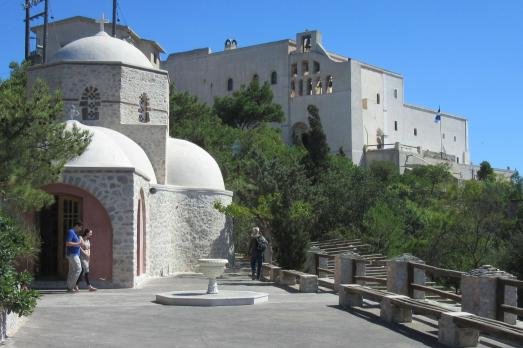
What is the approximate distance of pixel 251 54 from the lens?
73.0 metres

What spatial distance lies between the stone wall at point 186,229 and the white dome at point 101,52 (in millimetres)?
4772

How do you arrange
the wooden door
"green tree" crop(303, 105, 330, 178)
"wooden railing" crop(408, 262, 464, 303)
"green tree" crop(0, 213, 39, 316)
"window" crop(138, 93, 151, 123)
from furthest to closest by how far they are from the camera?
"green tree" crop(303, 105, 330, 178) → "window" crop(138, 93, 151, 123) → the wooden door → "wooden railing" crop(408, 262, 464, 303) → "green tree" crop(0, 213, 39, 316)

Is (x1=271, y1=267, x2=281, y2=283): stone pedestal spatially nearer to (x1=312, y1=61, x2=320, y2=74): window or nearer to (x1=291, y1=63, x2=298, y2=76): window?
(x1=312, y1=61, x2=320, y2=74): window

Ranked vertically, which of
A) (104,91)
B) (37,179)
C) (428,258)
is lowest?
(428,258)

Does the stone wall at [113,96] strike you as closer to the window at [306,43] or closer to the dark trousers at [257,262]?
the dark trousers at [257,262]

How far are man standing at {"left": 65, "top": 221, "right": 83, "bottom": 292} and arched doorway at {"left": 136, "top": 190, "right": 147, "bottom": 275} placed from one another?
268cm

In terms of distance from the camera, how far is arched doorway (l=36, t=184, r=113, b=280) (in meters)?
16.7

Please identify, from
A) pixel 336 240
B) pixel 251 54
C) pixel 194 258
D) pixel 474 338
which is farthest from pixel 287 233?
pixel 251 54

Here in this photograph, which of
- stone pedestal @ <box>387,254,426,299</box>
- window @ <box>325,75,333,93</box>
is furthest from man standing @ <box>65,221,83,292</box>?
window @ <box>325,75,333,93</box>

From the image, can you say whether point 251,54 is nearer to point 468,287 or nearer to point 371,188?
point 371,188

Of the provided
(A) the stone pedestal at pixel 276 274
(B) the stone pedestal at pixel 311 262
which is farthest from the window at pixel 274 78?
(A) the stone pedestal at pixel 276 274

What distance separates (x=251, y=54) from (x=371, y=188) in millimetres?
43408

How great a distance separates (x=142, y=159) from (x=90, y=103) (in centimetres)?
309

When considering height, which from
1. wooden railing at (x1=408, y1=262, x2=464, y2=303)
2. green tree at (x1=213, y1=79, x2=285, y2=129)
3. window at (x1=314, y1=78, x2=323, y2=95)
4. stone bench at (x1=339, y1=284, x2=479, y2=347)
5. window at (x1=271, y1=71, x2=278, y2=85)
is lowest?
stone bench at (x1=339, y1=284, x2=479, y2=347)
